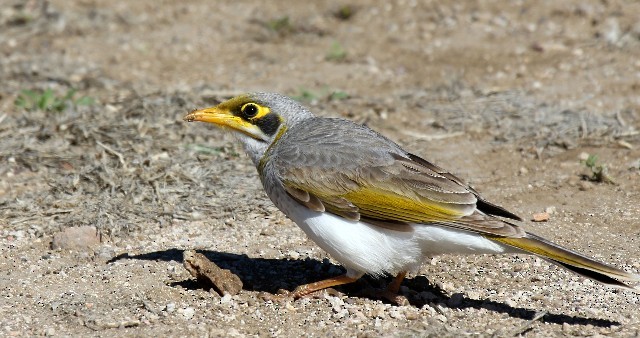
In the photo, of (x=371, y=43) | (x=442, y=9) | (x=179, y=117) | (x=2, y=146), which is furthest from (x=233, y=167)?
(x=442, y=9)

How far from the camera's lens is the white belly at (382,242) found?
23.7 ft

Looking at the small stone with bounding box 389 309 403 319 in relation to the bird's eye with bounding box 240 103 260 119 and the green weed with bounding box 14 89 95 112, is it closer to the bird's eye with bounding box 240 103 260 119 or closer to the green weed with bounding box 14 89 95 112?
the bird's eye with bounding box 240 103 260 119

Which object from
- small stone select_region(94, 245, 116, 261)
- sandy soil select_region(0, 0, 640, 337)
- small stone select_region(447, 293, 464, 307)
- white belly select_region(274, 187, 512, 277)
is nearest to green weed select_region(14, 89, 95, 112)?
sandy soil select_region(0, 0, 640, 337)

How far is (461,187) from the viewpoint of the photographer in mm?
7539

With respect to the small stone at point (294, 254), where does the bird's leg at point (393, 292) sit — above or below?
above

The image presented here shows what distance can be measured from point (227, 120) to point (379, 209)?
5.76 feet

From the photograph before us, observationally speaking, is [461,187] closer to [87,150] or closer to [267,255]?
[267,255]

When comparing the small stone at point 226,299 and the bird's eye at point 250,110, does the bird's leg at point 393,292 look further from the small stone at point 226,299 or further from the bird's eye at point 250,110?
the bird's eye at point 250,110

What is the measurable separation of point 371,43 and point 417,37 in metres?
0.81

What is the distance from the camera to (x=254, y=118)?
Answer: 8242 millimetres

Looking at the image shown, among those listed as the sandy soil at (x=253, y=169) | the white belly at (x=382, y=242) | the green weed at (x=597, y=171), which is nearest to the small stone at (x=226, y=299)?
the sandy soil at (x=253, y=169)

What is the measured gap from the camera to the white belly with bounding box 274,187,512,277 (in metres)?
7.22

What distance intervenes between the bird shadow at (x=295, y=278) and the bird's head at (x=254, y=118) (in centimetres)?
99

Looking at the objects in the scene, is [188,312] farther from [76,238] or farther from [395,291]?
[76,238]
